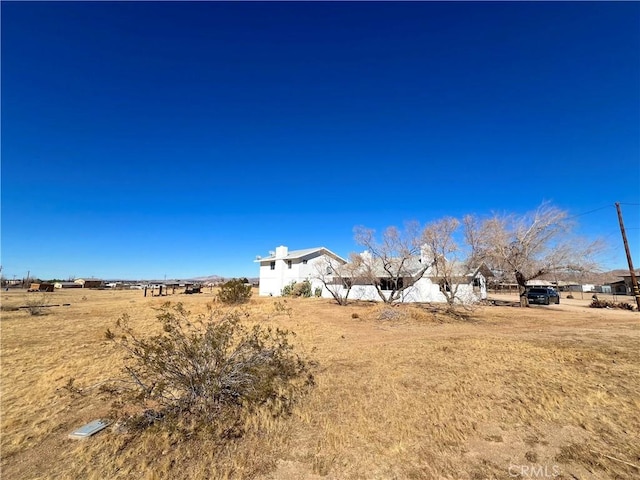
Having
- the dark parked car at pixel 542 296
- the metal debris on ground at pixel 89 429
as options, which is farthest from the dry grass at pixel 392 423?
the dark parked car at pixel 542 296

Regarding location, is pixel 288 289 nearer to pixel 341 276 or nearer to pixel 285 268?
pixel 285 268

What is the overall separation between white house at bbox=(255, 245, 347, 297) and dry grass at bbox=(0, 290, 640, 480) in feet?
91.2

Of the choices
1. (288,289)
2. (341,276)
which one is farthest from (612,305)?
(288,289)

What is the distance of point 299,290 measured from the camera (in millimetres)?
32938

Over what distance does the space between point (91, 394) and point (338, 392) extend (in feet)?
15.1

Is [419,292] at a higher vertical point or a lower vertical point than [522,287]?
lower

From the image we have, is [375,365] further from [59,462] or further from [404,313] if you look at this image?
[404,313]

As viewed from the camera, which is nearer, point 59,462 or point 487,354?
point 59,462

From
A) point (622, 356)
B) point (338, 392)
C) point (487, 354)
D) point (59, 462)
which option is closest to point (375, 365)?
point (338, 392)

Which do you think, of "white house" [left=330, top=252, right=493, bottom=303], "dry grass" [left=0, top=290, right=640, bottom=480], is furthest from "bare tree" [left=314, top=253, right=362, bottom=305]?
"dry grass" [left=0, top=290, right=640, bottom=480]

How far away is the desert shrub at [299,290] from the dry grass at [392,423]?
81.3 ft

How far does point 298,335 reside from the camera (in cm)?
1082

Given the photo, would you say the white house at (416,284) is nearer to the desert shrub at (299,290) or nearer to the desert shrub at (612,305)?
the desert shrub at (299,290)

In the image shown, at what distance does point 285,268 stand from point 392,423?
3296cm
